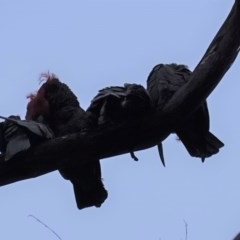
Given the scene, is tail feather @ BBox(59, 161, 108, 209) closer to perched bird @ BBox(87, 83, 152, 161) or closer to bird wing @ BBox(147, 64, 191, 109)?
perched bird @ BBox(87, 83, 152, 161)

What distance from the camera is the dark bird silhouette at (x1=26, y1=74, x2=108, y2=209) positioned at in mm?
6242

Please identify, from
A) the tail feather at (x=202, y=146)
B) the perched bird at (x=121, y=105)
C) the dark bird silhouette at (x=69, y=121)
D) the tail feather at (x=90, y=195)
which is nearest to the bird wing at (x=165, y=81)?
the perched bird at (x=121, y=105)

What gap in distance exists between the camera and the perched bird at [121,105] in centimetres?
560

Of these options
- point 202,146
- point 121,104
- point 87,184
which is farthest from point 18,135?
point 202,146

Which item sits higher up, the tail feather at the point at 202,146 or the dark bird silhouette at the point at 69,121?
the tail feather at the point at 202,146

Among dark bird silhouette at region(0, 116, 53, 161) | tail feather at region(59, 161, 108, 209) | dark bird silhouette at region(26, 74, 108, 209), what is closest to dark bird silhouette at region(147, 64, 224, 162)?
dark bird silhouette at region(26, 74, 108, 209)

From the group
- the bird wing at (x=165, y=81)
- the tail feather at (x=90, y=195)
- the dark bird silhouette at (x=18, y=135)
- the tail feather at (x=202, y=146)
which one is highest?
the bird wing at (x=165, y=81)

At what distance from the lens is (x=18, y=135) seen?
19.2 ft

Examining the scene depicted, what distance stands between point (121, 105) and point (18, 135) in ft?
2.70

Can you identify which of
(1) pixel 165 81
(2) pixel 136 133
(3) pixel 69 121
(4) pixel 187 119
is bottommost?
(3) pixel 69 121

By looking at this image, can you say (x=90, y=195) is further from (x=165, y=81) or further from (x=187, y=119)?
(x=187, y=119)

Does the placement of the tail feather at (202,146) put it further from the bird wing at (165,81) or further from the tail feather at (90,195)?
the tail feather at (90,195)

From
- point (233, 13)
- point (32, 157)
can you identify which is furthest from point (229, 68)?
point (32, 157)

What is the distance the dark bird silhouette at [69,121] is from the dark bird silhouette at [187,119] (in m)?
0.59
